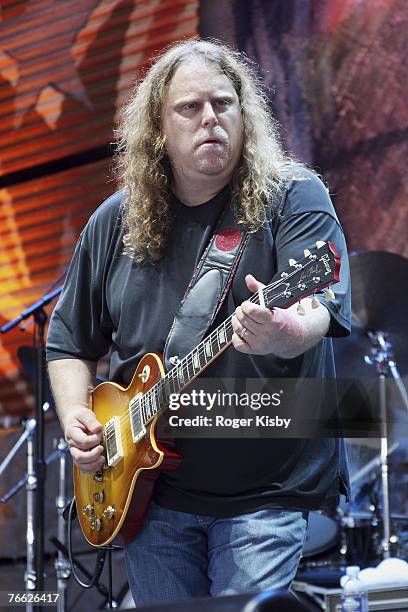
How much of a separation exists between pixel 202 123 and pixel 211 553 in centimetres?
108

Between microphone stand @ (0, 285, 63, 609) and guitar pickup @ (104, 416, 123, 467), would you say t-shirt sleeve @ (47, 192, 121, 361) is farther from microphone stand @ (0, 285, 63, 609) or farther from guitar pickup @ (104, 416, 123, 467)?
microphone stand @ (0, 285, 63, 609)

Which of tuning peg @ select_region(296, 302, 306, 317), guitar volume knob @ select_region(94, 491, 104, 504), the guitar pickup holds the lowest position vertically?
guitar volume knob @ select_region(94, 491, 104, 504)

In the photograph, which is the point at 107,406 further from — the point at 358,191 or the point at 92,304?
the point at 358,191

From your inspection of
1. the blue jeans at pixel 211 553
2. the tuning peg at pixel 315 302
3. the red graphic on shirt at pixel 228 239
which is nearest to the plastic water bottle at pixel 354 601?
the blue jeans at pixel 211 553

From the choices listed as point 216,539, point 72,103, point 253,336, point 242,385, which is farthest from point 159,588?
point 72,103

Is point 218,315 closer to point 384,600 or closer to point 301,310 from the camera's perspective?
point 301,310

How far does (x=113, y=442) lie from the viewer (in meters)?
2.47

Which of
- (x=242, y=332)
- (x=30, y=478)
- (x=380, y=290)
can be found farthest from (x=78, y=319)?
(x=30, y=478)

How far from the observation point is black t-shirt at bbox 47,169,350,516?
217cm

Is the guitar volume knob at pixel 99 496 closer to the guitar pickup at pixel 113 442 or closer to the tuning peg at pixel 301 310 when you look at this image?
the guitar pickup at pixel 113 442

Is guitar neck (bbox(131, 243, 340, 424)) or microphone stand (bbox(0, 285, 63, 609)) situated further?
microphone stand (bbox(0, 285, 63, 609))

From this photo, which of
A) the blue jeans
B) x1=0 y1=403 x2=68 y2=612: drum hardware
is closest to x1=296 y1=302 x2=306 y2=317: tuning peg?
the blue jeans

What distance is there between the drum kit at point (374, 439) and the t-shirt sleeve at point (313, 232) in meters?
1.74

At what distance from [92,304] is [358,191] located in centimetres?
227
